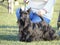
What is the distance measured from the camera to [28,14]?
13.0ft

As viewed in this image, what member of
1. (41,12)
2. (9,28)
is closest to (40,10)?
(41,12)

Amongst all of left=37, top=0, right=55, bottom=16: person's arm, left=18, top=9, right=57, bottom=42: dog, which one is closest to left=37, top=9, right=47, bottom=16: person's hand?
left=37, top=0, right=55, bottom=16: person's arm

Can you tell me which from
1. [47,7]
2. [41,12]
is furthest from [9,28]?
[47,7]

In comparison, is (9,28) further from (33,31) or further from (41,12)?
(41,12)

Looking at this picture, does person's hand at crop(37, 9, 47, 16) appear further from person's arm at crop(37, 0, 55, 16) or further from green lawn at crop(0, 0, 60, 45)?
green lawn at crop(0, 0, 60, 45)

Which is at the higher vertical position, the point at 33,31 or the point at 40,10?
the point at 40,10

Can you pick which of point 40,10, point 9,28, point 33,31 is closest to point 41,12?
point 40,10

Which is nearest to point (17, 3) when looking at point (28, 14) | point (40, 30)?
point (28, 14)

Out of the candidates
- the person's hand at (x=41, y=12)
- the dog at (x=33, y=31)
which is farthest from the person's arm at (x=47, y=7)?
the dog at (x=33, y=31)

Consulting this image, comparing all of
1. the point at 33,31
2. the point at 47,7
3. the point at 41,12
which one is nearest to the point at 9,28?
the point at 33,31

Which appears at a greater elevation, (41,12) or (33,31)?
(41,12)

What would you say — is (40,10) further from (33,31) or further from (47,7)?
(33,31)

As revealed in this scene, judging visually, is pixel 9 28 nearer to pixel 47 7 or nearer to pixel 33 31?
pixel 33 31

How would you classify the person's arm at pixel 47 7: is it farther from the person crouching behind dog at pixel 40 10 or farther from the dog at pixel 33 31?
the dog at pixel 33 31
